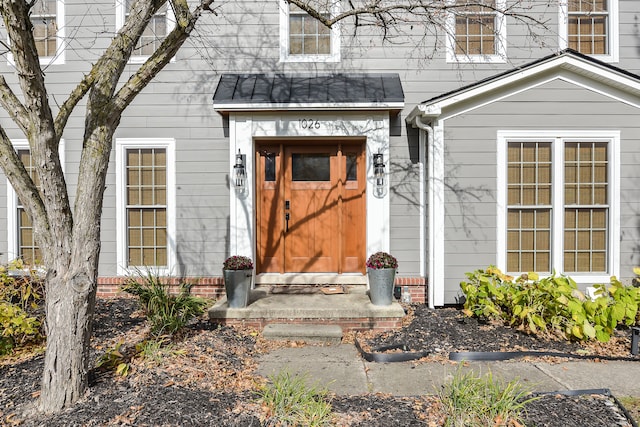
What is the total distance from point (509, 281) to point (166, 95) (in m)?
6.02

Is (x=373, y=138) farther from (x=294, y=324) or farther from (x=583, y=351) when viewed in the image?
(x=583, y=351)

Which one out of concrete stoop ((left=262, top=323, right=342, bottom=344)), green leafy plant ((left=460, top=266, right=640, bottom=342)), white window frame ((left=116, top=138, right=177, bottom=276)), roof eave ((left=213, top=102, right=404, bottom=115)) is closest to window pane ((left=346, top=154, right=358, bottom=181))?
roof eave ((left=213, top=102, right=404, bottom=115))

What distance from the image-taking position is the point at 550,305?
4.95 meters

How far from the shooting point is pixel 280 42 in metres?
6.79

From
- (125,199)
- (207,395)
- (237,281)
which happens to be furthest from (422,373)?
(125,199)

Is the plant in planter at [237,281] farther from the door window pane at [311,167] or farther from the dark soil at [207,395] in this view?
the door window pane at [311,167]

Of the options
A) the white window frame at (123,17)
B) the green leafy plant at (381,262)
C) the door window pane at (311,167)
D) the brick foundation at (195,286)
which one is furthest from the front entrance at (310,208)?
the white window frame at (123,17)

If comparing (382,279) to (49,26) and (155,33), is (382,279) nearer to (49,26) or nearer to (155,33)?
(155,33)

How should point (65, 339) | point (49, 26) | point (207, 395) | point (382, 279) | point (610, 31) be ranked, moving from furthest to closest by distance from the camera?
point (49, 26) → point (610, 31) → point (382, 279) → point (207, 395) → point (65, 339)

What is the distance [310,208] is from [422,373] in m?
3.46

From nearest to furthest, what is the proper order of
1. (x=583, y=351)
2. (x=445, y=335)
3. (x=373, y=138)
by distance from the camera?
(x=583, y=351), (x=445, y=335), (x=373, y=138)

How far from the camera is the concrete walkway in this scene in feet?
12.5

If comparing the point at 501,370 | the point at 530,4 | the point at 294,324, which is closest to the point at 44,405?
the point at 294,324

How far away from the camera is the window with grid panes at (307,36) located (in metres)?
6.90
